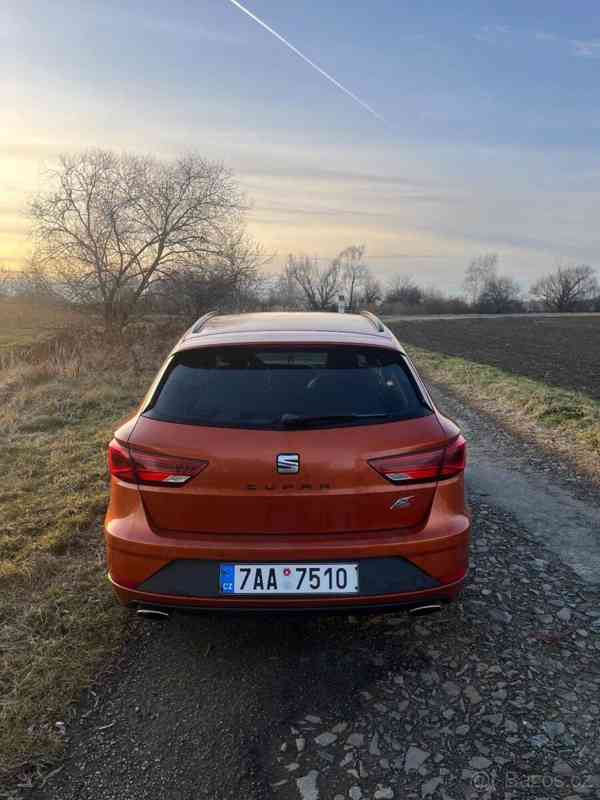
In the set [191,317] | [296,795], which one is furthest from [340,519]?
[191,317]

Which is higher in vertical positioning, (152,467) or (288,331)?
(288,331)

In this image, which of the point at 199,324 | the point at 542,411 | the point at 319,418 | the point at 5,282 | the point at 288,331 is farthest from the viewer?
the point at 5,282

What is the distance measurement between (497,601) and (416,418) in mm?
1459

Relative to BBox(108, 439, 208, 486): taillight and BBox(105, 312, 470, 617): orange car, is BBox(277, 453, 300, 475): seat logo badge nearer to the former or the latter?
BBox(105, 312, 470, 617): orange car

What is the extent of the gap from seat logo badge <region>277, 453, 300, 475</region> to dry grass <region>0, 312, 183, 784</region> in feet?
4.67

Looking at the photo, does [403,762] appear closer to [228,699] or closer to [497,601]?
[228,699]

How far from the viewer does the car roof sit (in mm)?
3123

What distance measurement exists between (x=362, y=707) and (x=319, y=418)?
1302 mm

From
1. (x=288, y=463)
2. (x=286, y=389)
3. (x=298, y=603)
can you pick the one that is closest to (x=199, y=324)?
(x=286, y=389)

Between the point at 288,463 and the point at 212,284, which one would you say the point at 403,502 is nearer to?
the point at 288,463

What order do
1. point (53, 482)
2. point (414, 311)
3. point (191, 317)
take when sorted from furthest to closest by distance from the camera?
point (414, 311) < point (191, 317) < point (53, 482)

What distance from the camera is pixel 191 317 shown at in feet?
Result: 77.6

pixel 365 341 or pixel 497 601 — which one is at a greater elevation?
pixel 365 341

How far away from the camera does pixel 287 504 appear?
264 cm
